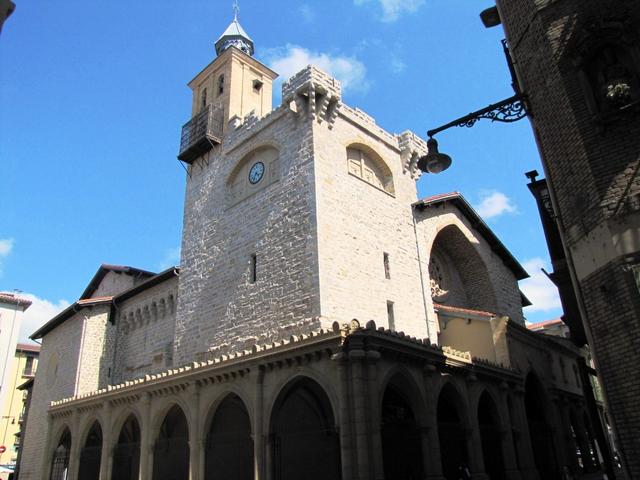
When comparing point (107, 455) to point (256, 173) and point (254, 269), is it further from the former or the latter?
point (256, 173)

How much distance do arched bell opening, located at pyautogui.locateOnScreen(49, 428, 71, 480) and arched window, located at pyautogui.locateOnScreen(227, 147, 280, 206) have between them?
1201cm

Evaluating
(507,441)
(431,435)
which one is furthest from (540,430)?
(431,435)

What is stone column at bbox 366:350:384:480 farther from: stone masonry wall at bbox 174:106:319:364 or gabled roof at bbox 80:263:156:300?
gabled roof at bbox 80:263:156:300

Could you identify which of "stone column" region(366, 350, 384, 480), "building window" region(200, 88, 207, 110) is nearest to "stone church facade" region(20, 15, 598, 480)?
"stone column" region(366, 350, 384, 480)

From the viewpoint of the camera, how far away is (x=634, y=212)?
7090mm

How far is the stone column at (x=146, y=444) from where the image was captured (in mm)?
15781

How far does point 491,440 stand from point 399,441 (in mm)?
4335

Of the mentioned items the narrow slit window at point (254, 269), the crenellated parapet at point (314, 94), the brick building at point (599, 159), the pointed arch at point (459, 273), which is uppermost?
the crenellated parapet at point (314, 94)

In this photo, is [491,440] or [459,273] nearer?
[491,440]

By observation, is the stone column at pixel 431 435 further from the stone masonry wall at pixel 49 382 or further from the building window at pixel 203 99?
the stone masonry wall at pixel 49 382

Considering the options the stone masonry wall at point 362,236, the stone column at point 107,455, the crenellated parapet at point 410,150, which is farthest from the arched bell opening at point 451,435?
the stone column at point 107,455

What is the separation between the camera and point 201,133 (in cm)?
2325

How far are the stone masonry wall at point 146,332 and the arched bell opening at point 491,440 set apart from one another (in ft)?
46.7

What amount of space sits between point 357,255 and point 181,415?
28.0 ft
